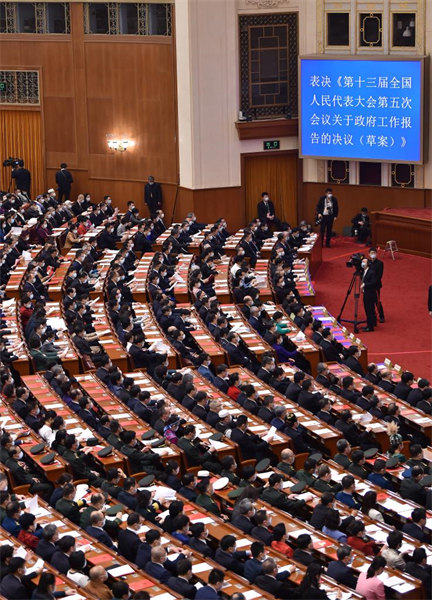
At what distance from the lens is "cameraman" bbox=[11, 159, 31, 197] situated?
34.7 metres

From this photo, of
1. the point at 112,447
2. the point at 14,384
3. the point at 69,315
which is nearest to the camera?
the point at 112,447

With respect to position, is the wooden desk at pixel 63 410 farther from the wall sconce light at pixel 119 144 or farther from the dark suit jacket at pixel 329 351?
the wall sconce light at pixel 119 144

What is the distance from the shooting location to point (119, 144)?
34406 mm

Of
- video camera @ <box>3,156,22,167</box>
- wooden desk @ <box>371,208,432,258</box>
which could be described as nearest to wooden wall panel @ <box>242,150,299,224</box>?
wooden desk @ <box>371,208,432,258</box>

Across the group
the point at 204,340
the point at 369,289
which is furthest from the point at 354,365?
the point at 369,289

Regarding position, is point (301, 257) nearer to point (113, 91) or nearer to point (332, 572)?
point (113, 91)

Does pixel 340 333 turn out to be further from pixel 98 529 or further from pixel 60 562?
pixel 60 562

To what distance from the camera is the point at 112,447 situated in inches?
645

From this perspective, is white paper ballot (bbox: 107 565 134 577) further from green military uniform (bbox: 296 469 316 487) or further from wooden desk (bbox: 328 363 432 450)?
wooden desk (bbox: 328 363 432 450)

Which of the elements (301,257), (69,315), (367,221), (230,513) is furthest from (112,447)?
(367,221)

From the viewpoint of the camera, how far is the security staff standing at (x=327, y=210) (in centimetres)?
3148

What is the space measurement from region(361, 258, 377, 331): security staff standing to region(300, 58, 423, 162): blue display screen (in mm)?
7510

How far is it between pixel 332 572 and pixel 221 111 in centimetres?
2113

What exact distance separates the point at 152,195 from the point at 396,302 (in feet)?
29.2
